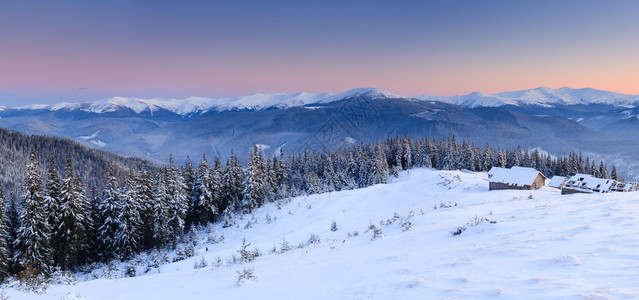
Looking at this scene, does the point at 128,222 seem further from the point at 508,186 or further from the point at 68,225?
the point at 508,186

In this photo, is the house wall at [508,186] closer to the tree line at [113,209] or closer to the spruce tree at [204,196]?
the tree line at [113,209]

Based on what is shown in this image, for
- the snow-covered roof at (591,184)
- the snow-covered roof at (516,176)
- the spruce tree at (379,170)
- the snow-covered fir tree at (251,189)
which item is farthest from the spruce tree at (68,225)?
the snow-covered roof at (591,184)

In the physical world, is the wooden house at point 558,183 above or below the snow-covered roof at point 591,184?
below

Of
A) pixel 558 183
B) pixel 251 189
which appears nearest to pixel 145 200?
pixel 251 189

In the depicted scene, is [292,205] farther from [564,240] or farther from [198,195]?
[564,240]

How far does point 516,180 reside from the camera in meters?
45.9

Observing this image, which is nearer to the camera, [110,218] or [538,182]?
[110,218]

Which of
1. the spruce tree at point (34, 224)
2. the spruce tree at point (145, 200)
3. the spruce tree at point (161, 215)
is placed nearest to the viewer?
the spruce tree at point (34, 224)

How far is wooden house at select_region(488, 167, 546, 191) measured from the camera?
44531 millimetres

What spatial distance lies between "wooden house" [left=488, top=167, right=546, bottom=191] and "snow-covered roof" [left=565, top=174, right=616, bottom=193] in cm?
412

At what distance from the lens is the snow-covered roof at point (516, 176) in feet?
148

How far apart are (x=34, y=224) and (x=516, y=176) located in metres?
61.4

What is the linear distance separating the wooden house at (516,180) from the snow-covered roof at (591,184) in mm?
4120

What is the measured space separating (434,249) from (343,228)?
60.3ft
